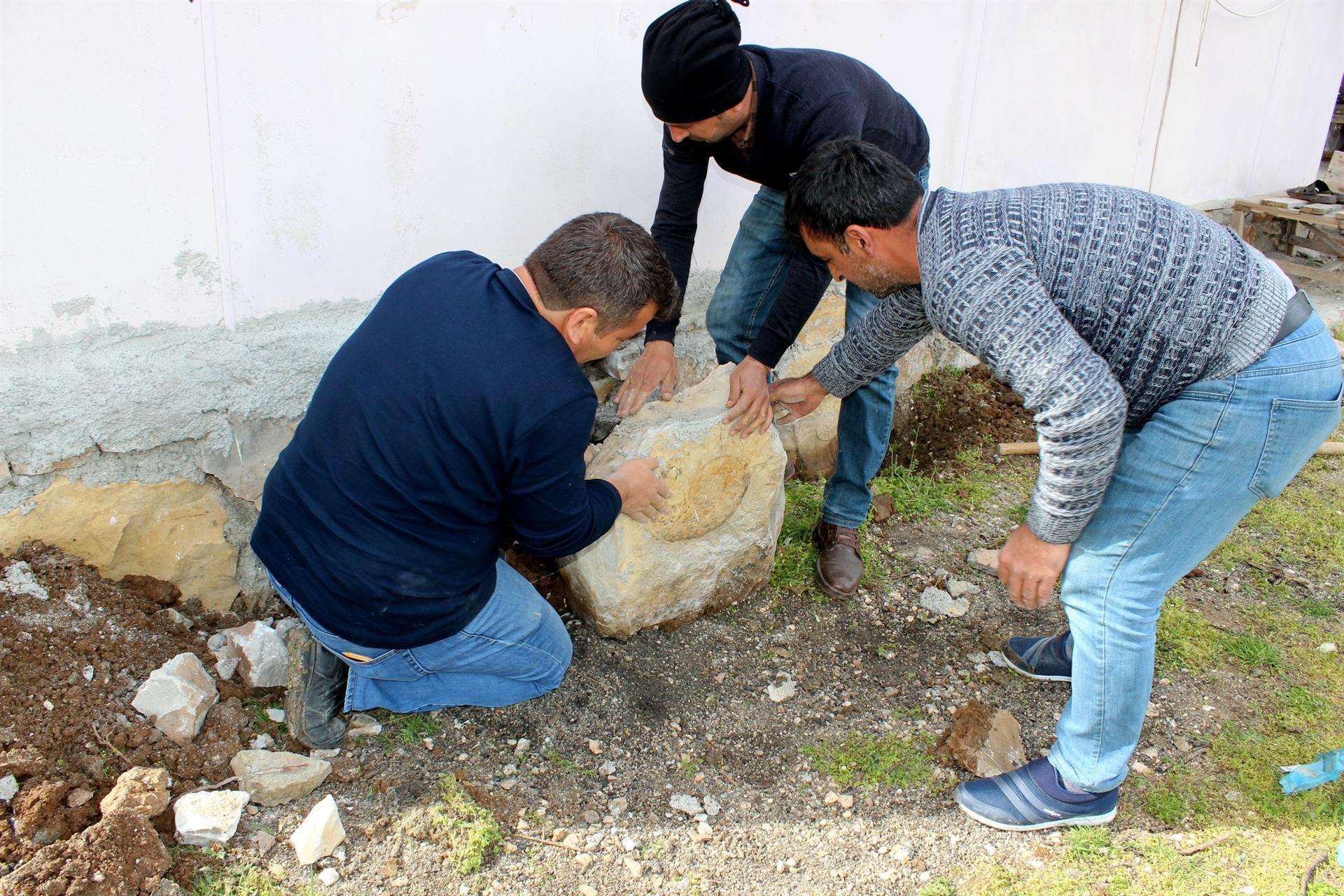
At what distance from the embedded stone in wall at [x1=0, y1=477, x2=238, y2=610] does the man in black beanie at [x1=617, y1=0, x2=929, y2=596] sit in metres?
1.33

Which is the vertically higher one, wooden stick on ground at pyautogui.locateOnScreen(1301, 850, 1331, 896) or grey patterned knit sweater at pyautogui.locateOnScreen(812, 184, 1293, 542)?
grey patterned knit sweater at pyautogui.locateOnScreen(812, 184, 1293, 542)

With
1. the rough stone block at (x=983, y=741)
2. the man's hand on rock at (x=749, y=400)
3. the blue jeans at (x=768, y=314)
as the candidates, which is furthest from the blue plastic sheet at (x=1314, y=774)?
the man's hand on rock at (x=749, y=400)

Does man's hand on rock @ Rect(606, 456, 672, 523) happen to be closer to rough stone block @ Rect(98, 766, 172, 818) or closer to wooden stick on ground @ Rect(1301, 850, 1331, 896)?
rough stone block @ Rect(98, 766, 172, 818)

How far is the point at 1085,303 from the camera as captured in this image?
76.9 inches

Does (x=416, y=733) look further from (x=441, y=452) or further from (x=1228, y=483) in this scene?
(x=1228, y=483)

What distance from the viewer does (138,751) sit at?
89.0 inches

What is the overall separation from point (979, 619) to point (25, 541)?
286 cm

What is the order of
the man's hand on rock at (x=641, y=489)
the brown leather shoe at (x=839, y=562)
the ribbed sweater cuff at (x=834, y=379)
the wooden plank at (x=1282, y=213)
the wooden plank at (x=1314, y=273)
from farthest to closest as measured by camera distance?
the wooden plank at (x=1314, y=273)
the wooden plank at (x=1282, y=213)
the brown leather shoe at (x=839, y=562)
the ribbed sweater cuff at (x=834, y=379)
the man's hand on rock at (x=641, y=489)

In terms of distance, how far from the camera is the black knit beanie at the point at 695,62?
2449 millimetres

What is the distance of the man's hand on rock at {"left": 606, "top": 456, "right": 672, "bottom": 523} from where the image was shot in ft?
8.70

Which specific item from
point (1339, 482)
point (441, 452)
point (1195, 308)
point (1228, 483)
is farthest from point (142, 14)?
point (1339, 482)

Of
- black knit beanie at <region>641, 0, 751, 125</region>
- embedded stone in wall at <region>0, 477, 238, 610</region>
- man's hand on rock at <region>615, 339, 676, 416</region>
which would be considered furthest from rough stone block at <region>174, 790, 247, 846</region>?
black knit beanie at <region>641, 0, 751, 125</region>

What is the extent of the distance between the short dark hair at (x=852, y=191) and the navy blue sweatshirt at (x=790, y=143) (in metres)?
0.57

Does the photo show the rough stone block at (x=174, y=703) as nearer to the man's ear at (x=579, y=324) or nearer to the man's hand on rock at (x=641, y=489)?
the man's hand on rock at (x=641, y=489)
